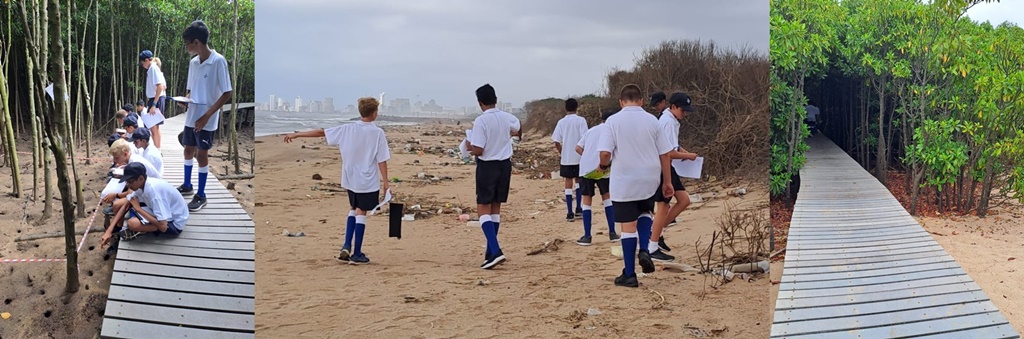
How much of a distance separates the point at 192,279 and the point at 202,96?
3.03 ft

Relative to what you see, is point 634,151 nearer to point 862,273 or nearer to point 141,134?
point 141,134

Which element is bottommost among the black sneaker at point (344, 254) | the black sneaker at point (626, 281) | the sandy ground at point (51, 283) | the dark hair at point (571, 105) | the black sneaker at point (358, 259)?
the sandy ground at point (51, 283)

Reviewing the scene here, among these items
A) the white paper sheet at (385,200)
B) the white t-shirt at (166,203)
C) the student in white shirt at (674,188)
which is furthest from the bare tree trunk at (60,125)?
the student in white shirt at (674,188)

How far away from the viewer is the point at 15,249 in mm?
6969

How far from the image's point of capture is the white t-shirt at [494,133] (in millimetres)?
2709

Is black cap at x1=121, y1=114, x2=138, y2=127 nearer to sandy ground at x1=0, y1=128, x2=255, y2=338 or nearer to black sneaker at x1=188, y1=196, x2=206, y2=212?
sandy ground at x1=0, y1=128, x2=255, y2=338

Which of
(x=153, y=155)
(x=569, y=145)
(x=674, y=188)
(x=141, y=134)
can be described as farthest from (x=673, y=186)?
(x=141, y=134)

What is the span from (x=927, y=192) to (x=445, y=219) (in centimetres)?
746

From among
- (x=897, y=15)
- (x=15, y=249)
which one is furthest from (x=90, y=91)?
(x=897, y=15)

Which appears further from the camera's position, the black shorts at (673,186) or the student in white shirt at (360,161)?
the black shorts at (673,186)

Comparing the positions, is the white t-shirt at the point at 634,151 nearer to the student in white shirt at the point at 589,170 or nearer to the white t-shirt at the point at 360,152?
the student in white shirt at the point at 589,170

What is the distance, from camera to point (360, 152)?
2.69m

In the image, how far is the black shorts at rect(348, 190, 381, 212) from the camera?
2.64 meters

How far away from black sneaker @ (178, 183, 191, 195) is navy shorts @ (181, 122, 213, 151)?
451mm
